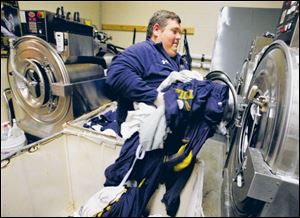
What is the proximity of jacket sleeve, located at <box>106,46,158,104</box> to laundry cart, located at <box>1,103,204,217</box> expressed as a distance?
1.20ft

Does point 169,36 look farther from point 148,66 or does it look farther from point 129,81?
point 129,81

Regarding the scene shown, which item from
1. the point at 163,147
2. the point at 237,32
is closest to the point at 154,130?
the point at 163,147

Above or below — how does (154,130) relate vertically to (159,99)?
below

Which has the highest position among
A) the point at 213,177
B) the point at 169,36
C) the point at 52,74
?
the point at 169,36

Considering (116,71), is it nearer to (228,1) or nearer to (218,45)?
(218,45)

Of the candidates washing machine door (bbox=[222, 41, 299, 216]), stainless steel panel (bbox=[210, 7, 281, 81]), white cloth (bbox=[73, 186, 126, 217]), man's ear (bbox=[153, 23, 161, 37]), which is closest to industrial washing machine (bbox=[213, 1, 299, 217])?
washing machine door (bbox=[222, 41, 299, 216])

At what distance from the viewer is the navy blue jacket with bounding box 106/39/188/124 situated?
102cm

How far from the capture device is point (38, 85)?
150cm

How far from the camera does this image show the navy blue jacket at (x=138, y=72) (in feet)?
3.34

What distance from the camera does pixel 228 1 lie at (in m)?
2.57

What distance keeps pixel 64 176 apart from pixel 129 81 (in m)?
0.98

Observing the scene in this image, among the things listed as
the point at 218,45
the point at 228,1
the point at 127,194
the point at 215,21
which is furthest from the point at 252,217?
the point at 228,1

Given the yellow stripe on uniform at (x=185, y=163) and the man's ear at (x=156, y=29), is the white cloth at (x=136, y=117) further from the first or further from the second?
the man's ear at (x=156, y=29)

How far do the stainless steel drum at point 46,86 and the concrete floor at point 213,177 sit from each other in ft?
3.60
